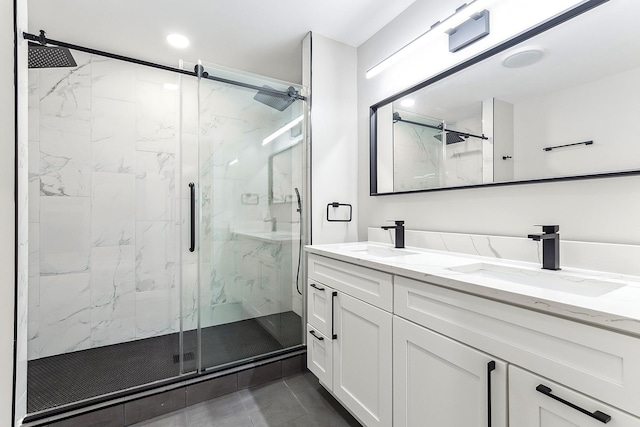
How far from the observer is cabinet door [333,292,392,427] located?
1.19 m

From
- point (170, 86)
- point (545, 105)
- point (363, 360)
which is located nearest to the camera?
point (545, 105)

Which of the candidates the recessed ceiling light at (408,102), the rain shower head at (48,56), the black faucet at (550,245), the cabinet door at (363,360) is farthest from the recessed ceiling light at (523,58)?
the rain shower head at (48,56)

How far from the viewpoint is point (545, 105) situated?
119 cm

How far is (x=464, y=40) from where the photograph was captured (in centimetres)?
149

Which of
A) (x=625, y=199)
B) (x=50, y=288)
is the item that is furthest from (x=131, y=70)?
(x=625, y=199)

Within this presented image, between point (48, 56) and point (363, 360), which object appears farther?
point (48, 56)

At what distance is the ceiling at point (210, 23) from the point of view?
180cm

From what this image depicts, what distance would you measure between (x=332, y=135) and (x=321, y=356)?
152 cm

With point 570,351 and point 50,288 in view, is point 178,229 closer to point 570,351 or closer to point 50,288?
point 50,288

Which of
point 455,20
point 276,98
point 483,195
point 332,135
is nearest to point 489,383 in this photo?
point 483,195

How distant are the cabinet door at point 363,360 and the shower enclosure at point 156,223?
0.70 meters

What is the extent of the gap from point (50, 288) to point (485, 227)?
9.68 feet

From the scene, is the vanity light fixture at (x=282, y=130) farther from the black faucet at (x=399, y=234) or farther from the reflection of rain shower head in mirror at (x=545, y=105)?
the black faucet at (x=399, y=234)

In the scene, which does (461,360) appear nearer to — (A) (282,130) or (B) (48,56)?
(A) (282,130)
